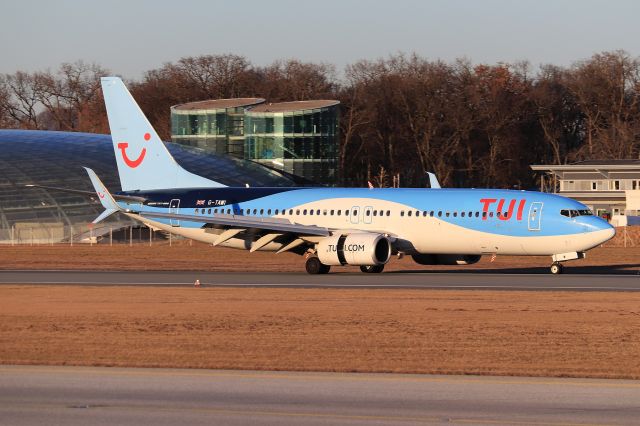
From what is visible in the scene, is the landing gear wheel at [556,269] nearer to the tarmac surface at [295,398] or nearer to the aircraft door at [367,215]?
the aircraft door at [367,215]

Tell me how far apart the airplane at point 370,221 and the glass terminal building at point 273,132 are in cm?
5762

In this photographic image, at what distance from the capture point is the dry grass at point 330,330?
70.9 ft

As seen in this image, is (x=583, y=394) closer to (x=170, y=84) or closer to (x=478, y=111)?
(x=478, y=111)

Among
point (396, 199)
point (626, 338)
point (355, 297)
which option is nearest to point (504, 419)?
point (626, 338)

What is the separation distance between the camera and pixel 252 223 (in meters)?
47.4

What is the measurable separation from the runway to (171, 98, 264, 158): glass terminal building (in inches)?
2836

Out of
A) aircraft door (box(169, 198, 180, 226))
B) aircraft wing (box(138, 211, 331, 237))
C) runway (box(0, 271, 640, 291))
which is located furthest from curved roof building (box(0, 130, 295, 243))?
runway (box(0, 271, 640, 291))

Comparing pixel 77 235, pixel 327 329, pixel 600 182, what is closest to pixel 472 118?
pixel 600 182

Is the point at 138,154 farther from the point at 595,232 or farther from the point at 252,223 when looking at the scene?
the point at 595,232

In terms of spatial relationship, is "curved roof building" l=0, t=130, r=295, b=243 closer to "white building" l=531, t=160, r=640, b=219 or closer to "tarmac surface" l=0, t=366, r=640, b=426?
"white building" l=531, t=160, r=640, b=219

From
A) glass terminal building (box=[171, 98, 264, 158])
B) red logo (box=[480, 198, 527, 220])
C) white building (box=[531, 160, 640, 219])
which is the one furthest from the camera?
glass terminal building (box=[171, 98, 264, 158])

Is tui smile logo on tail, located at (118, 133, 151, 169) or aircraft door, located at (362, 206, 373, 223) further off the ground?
tui smile logo on tail, located at (118, 133, 151, 169)

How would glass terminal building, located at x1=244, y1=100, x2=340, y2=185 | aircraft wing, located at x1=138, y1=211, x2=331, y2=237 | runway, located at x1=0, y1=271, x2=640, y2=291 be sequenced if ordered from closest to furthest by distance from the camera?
runway, located at x1=0, y1=271, x2=640, y2=291 < aircraft wing, located at x1=138, y1=211, x2=331, y2=237 < glass terminal building, located at x1=244, y1=100, x2=340, y2=185

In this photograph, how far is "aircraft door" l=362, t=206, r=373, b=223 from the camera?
47.7 metres
